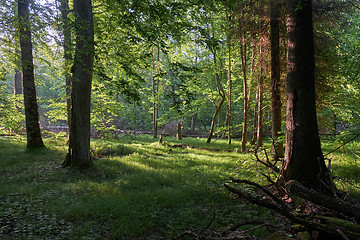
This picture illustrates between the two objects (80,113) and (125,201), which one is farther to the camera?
(80,113)

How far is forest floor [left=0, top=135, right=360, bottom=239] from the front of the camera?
4.11m

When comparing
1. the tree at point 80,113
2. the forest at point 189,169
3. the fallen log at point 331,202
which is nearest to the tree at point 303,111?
the forest at point 189,169

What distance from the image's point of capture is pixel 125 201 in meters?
5.40

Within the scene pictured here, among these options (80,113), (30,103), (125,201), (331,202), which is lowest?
(125,201)

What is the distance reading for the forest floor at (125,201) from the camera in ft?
13.5

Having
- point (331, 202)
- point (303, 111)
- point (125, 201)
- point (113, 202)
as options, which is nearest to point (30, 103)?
point (113, 202)

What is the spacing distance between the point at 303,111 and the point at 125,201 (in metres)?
5.10

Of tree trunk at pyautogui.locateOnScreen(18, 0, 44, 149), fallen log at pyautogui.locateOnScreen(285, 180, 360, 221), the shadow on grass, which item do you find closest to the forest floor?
the shadow on grass

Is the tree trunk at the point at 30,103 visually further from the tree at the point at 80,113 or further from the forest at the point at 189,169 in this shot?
the tree at the point at 80,113

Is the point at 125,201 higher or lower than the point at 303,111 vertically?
lower

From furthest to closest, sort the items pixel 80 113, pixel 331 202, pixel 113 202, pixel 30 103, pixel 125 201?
pixel 30 103 → pixel 80 113 → pixel 125 201 → pixel 113 202 → pixel 331 202

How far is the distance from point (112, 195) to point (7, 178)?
170 inches

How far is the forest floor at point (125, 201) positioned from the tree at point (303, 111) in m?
0.69

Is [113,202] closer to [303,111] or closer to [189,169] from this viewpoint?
[189,169]
